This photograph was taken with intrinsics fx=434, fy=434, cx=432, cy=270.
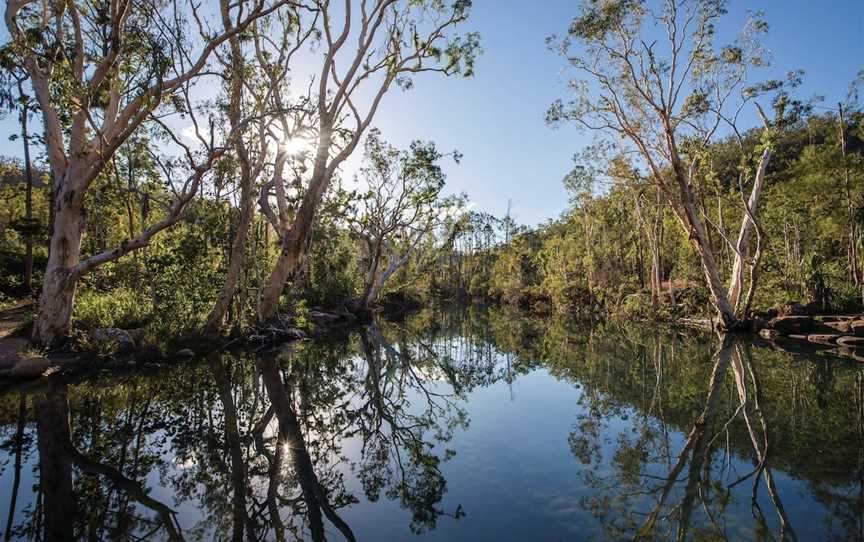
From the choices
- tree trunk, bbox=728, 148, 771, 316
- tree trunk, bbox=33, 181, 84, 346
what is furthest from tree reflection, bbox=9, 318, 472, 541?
tree trunk, bbox=728, 148, 771, 316

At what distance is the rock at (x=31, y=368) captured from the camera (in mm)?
8000

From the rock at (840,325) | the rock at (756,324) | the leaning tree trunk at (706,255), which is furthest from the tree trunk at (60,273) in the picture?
the rock at (840,325)

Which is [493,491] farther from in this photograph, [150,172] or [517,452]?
[150,172]

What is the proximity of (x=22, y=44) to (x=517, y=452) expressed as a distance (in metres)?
11.7

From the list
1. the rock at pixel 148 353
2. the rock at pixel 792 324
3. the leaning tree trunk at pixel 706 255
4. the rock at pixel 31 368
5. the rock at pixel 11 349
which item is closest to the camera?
the rock at pixel 31 368

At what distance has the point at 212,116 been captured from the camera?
12461 millimetres

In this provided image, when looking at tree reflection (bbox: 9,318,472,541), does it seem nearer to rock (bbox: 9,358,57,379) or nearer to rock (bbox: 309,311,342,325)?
rock (bbox: 9,358,57,379)

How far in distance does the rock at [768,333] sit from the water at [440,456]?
451cm

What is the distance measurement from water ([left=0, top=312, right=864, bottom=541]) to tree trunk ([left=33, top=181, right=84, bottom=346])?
2084mm

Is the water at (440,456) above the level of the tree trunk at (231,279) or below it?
below

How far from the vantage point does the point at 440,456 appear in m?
5.10

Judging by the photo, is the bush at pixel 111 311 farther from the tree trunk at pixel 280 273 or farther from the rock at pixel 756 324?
the rock at pixel 756 324

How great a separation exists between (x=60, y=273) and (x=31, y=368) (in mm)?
2195

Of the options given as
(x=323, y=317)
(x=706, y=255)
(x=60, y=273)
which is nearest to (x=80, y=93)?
(x=60, y=273)
